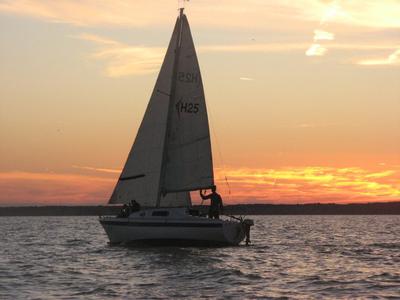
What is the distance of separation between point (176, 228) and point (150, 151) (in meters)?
6.30

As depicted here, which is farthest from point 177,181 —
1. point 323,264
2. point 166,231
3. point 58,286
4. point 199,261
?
point 58,286

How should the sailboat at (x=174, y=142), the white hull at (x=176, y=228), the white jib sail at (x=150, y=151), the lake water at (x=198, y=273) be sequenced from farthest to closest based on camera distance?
the white jib sail at (x=150, y=151)
the sailboat at (x=174, y=142)
the white hull at (x=176, y=228)
the lake water at (x=198, y=273)

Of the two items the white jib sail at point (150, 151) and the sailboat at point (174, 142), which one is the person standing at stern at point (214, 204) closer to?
the sailboat at point (174, 142)

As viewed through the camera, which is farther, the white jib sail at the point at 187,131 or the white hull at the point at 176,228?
the white jib sail at the point at 187,131

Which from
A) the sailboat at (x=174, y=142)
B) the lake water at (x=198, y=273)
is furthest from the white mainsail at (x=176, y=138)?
the lake water at (x=198, y=273)

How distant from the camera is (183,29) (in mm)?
46000

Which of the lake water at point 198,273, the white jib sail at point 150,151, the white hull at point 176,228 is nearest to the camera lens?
the lake water at point 198,273

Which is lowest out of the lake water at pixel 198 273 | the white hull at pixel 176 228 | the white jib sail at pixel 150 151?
the lake water at pixel 198 273

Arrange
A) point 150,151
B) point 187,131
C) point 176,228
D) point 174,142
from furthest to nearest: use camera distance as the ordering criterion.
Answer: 1. point 150,151
2. point 187,131
3. point 174,142
4. point 176,228

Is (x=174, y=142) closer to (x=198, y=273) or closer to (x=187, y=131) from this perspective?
(x=187, y=131)

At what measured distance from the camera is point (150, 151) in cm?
4625

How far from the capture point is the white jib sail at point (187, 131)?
4562cm

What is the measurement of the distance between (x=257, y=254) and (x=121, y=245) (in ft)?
29.3

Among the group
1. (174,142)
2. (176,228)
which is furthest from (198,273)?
(174,142)
